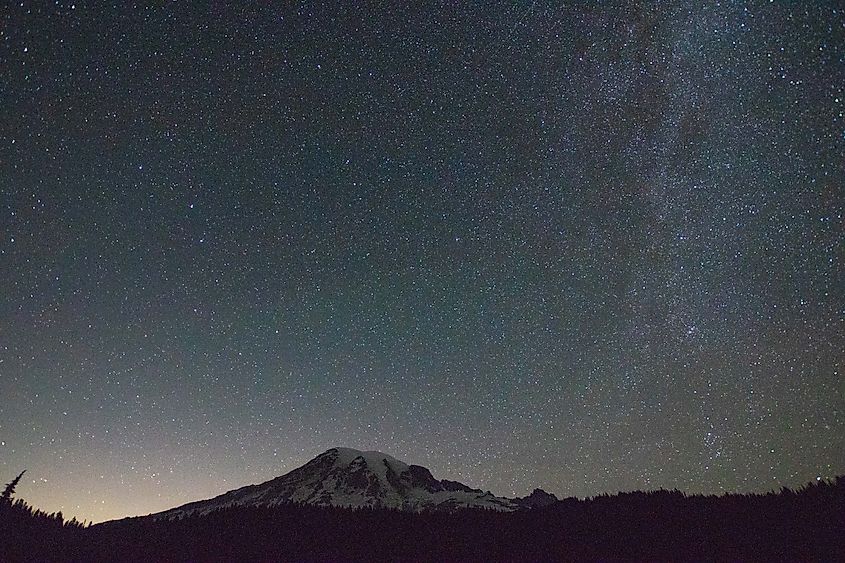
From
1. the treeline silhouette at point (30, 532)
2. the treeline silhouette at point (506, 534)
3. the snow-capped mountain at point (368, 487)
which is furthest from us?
the snow-capped mountain at point (368, 487)

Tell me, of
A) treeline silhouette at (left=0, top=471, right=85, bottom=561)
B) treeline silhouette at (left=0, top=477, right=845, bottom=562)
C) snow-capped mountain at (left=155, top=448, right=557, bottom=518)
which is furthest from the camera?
snow-capped mountain at (left=155, top=448, right=557, bottom=518)

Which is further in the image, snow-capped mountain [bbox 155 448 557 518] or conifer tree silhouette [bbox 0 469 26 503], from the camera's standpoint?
snow-capped mountain [bbox 155 448 557 518]

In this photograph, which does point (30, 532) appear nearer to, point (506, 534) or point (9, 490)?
point (9, 490)

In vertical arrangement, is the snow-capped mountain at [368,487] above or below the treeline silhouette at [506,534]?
above

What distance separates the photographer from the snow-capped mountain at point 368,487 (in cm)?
7736

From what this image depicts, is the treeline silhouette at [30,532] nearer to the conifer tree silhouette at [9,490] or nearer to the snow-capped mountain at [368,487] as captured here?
the conifer tree silhouette at [9,490]

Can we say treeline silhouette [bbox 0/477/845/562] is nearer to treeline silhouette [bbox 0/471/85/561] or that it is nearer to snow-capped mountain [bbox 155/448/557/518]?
treeline silhouette [bbox 0/471/85/561]

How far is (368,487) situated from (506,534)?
8743cm

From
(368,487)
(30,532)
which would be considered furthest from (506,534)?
(368,487)

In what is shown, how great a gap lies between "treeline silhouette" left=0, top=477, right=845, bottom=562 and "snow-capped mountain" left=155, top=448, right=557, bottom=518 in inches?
2359

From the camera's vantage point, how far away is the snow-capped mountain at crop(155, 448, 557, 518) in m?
77.4

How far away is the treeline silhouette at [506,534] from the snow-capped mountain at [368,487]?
2359 inches

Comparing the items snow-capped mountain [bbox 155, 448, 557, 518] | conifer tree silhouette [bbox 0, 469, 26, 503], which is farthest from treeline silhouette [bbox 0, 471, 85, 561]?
snow-capped mountain [bbox 155, 448, 557, 518]

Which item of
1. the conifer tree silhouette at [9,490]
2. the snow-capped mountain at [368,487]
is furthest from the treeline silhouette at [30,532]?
the snow-capped mountain at [368,487]
